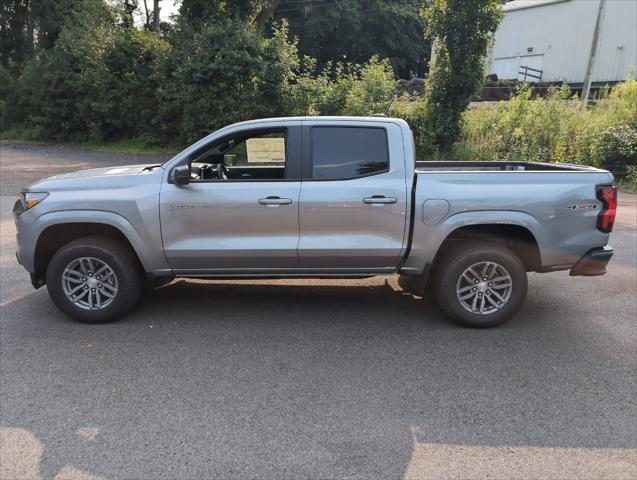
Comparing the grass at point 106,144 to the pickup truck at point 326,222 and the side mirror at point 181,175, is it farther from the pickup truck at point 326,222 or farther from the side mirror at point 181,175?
the side mirror at point 181,175

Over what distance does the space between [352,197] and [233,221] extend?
3.59 feet

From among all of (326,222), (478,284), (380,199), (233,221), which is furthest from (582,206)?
(233,221)

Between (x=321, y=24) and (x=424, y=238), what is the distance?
46740mm

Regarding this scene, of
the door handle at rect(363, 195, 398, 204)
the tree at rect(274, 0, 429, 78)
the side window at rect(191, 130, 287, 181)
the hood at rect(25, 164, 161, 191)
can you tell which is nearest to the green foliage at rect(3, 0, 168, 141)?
the side window at rect(191, 130, 287, 181)

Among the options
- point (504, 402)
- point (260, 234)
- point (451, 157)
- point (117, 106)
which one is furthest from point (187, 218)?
point (117, 106)

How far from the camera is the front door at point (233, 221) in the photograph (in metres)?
4.75

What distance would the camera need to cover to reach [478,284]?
16.0 feet

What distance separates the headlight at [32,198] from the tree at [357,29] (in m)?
45.2

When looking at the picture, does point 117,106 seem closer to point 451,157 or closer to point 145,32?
point 145,32

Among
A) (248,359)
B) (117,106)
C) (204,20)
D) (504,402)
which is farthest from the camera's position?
(117,106)

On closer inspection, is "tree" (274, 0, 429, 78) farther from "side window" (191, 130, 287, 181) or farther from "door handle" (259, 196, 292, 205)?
"door handle" (259, 196, 292, 205)

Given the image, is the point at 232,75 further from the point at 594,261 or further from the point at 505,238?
the point at 594,261

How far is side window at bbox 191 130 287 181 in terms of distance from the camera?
505 centimetres

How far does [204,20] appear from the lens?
2127 cm
